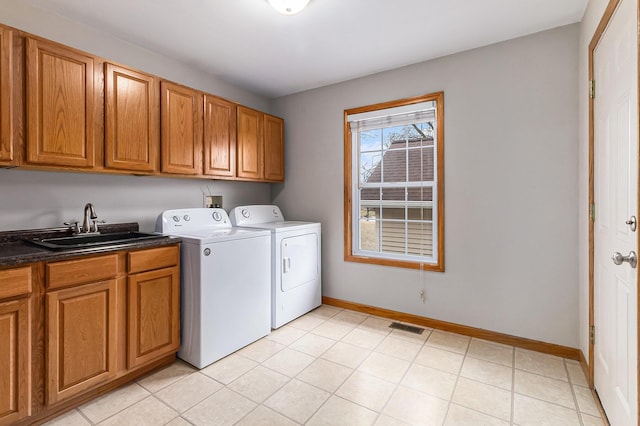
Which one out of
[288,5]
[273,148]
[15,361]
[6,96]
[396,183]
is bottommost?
[15,361]

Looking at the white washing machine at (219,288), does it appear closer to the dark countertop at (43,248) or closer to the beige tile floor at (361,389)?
the beige tile floor at (361,389)

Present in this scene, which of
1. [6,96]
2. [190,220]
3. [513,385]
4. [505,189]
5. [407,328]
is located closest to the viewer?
[6,96]

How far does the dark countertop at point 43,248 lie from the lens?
5.01 ft

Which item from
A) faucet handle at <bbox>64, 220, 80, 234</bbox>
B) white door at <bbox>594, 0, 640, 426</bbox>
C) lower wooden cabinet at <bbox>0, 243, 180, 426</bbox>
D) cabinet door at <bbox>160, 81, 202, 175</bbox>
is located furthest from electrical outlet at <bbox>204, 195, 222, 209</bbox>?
white door at <bbox>594, 0, 640, 426</bbox>

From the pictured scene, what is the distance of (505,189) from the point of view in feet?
8.18

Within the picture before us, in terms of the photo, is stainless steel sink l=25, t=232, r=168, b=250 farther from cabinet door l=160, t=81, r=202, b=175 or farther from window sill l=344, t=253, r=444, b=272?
window sill l=344, t=253, r=444, b=272

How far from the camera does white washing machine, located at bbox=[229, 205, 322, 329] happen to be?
282cm

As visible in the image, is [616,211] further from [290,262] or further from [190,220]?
[190,220]

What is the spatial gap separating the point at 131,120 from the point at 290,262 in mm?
1742

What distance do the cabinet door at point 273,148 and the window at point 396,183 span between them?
2.70 ft

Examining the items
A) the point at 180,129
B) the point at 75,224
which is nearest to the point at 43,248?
the point at 75,224

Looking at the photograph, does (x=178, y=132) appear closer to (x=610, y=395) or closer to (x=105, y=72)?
(x=105, y=72)

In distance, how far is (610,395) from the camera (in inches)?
61.2

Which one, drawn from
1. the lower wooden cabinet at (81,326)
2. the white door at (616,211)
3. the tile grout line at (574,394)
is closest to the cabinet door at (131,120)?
the lower wooden cabinet at (81,326)
